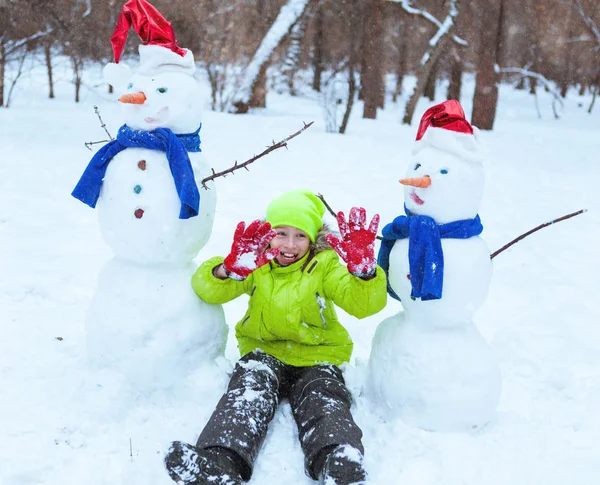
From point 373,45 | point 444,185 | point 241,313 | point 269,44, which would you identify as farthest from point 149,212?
point 373,45

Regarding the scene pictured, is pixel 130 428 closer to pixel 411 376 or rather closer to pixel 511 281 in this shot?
pixel 411 376

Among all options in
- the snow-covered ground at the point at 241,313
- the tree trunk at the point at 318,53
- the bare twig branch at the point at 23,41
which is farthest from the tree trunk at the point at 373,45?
the bare twig branch at the point at 23,41

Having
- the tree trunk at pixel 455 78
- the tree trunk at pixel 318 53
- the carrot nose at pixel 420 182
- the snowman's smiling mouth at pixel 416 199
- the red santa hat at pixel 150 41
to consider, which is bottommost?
the snowman's smiling mouth at pixel 416 199

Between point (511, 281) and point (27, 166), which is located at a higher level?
point (27, 166)

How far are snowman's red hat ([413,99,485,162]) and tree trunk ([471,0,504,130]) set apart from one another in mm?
7578

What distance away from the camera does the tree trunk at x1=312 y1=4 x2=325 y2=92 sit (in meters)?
14.5

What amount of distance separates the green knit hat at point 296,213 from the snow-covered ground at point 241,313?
0.67m

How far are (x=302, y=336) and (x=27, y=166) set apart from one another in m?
4.26

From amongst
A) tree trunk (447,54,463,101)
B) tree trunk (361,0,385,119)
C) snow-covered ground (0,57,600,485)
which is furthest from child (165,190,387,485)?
tree trunk (447,54,463,101)

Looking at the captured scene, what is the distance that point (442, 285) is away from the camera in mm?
2160

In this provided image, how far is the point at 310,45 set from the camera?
1633cm

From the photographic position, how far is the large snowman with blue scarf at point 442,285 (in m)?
2.20

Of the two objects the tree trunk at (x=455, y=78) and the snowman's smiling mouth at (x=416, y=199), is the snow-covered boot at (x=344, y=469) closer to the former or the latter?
the snowman's smiling mouth at (x=416, y=199)

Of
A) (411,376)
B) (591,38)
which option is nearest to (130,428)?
(411,376)
